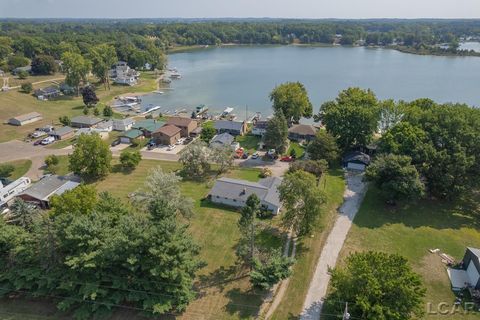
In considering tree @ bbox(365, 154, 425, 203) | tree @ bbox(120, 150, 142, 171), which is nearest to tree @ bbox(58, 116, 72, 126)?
tree @ bbox(120, 150, 142, 171)

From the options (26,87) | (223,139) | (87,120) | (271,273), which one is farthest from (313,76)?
(271,273)

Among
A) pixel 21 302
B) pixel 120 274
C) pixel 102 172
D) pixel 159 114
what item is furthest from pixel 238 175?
pixel 159 114

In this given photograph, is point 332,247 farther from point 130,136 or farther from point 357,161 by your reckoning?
point 130,136

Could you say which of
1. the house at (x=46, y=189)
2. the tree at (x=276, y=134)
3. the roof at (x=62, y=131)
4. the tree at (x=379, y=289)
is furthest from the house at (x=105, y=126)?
the tree at (x=379, y=289)

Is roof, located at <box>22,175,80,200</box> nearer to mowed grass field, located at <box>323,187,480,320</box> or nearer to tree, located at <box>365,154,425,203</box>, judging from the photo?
mowed grass field, located at <box>323,187,480,320</box>

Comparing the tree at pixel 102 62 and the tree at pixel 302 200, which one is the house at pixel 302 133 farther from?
the tree at pixel 102 62
